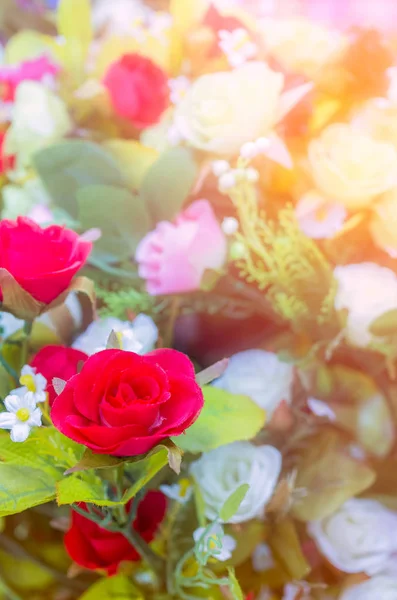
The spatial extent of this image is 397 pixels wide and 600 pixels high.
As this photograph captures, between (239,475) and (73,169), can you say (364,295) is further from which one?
(73,169)

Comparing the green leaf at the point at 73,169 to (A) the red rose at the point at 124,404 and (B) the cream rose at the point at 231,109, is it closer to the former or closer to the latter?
(B) the cream rose at the point at 231,109

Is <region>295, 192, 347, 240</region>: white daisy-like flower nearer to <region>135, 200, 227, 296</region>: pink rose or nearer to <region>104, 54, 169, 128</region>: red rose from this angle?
<region>135, 200, 227, 296</region>: pink rose

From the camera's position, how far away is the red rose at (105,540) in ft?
1.89

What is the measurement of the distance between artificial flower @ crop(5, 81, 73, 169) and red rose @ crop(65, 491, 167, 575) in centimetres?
47

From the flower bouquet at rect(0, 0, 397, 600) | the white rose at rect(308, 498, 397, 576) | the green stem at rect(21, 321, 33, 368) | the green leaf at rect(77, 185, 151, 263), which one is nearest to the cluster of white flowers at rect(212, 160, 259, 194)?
the flower bouquet at rect(0, 0, 397, 600)

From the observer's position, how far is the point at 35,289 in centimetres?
50

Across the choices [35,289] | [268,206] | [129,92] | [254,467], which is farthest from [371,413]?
[129,92]

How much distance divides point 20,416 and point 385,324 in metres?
0.35

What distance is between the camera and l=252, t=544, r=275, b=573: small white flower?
65cm

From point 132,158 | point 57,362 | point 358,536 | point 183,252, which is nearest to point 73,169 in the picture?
point 132,158

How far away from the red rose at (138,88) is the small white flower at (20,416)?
0.48 meters

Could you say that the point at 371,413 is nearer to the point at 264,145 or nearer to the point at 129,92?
the point at 264,145

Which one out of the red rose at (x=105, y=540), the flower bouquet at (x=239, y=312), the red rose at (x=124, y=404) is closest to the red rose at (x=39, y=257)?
the flower bouquet at (x=239, y=312)

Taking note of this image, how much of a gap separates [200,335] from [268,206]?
0.55 ft
